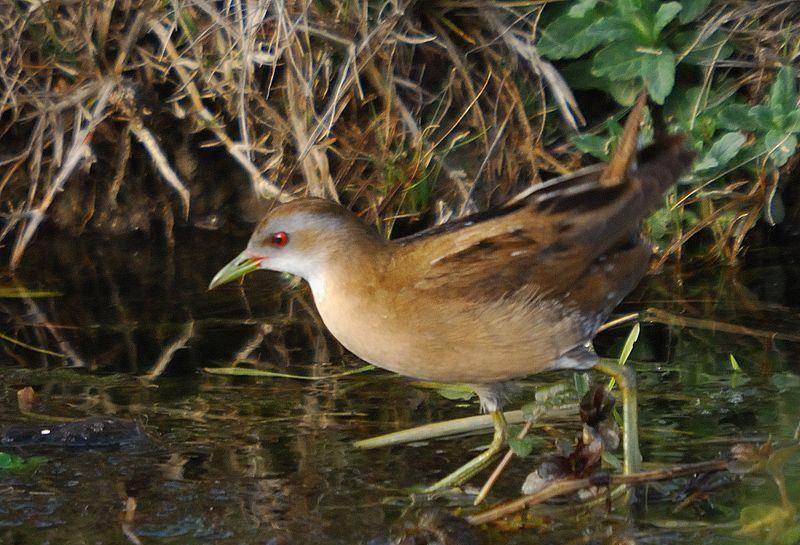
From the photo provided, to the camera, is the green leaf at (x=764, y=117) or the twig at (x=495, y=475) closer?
the twig at (x=495, y=475)

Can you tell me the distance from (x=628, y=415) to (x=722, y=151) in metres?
1.43

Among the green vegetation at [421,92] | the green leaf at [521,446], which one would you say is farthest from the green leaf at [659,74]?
the green leaf at [521,446]

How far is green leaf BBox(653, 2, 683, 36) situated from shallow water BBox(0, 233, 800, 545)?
89 centimetres

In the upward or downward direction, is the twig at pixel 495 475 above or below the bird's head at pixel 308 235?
below

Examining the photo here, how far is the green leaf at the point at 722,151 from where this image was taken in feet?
14.1

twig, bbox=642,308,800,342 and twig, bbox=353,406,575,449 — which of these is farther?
twig, bbox=642,308,800,342

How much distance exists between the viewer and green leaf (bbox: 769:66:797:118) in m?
4.28

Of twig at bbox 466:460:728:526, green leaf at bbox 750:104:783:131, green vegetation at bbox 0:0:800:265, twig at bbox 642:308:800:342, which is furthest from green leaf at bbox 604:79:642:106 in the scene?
twig at bbox 466:460:728:526

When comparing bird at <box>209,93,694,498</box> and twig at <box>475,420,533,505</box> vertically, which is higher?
bird at <box>209,93,694,498</box>

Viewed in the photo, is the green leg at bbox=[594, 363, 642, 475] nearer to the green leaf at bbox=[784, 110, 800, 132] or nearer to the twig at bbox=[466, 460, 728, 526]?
the twig at bbox=[466, 460, 728, 526]

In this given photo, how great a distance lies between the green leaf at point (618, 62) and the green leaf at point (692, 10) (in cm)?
20

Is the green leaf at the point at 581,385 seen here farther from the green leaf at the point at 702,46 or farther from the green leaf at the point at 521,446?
the green leaf at the point at 702,46

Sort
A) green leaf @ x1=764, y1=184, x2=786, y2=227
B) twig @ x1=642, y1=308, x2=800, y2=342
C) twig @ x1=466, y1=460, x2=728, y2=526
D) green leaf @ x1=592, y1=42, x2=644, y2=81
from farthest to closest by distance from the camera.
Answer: green leaf @ x1=764, y1=184, x2=786, y2=227, green leaf @ x1=592, y1=42, x2=644, y2=81, twig @ x1=642, y1=308, x2=800, y2=342, twig @ x1=466, y1=460, x2=728, y2=526

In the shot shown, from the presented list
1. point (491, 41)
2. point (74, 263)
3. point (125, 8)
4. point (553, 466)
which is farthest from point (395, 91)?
point (553, 466)
